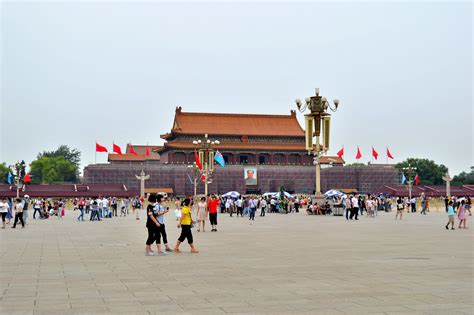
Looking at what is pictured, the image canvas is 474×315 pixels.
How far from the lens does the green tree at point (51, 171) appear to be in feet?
342

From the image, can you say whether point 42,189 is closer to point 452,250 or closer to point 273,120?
point 273,120

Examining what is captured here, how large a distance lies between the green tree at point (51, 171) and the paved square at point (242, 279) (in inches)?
3676

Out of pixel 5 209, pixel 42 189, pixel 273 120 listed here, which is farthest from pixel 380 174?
pixel 5 209

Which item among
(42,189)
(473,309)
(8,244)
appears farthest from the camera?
(42,189)

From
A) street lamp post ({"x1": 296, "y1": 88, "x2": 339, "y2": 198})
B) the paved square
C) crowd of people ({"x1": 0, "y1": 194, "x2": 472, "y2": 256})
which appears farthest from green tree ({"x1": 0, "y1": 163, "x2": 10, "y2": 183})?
the paved square

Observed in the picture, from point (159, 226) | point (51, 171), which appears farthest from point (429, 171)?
point (159, 226)

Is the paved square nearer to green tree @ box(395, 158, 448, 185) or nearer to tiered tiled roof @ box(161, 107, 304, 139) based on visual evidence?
tiered tiled roof @ box(161, 107, 304, 139)

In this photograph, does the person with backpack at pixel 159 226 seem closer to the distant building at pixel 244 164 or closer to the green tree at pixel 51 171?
the distant building at pixel 244 164

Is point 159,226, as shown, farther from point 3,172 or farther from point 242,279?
point 3,172

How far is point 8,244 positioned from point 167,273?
742 cm

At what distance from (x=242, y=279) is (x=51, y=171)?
A: 10011 cm

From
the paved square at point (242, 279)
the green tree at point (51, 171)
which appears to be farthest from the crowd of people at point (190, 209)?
the green tree at point (51, 171)

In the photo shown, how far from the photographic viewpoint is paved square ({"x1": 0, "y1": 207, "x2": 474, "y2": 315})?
6.77m

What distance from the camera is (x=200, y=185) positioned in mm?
77875
